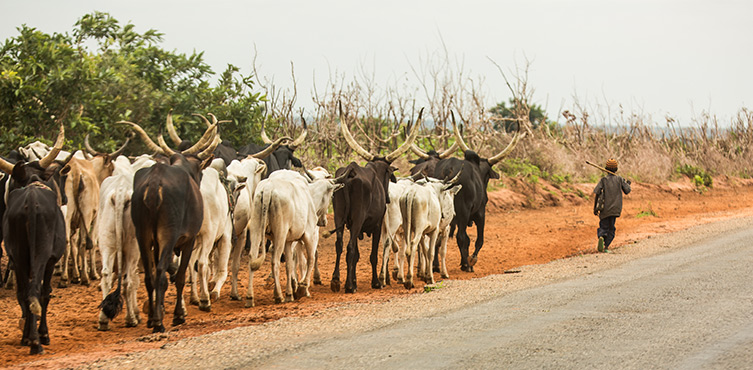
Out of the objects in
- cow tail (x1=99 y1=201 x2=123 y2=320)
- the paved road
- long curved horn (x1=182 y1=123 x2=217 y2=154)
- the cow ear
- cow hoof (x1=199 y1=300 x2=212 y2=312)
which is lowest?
the paved road

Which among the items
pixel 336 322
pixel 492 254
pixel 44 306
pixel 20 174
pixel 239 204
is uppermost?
pixel 20 174

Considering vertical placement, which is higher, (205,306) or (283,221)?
(283,221)

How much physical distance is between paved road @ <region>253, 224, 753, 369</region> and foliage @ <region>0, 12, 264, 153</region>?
28.5 feet

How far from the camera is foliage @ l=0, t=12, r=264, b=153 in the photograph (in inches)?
609

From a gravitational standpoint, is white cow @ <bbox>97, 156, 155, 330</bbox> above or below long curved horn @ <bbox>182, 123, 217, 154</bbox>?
below

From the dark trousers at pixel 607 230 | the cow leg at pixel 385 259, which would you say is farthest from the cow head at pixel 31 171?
the dark trousers at pixel 607 230

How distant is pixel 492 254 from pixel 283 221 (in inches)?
293

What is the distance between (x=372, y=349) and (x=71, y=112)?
1065 centimetres

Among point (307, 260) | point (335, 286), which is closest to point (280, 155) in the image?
point (335, 286)

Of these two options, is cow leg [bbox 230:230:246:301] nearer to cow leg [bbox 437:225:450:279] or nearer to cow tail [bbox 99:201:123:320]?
cow tail [bbox 99:201:123:320]

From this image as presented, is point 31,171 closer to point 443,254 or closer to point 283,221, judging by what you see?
point 283,221

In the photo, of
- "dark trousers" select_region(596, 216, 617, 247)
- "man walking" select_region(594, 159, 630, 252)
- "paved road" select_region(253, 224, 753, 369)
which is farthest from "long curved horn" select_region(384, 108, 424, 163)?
"dark trousers" select_region(596, 216, 617, 247)

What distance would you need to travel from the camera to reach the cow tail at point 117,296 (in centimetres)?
898

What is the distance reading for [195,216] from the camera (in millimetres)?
9227
